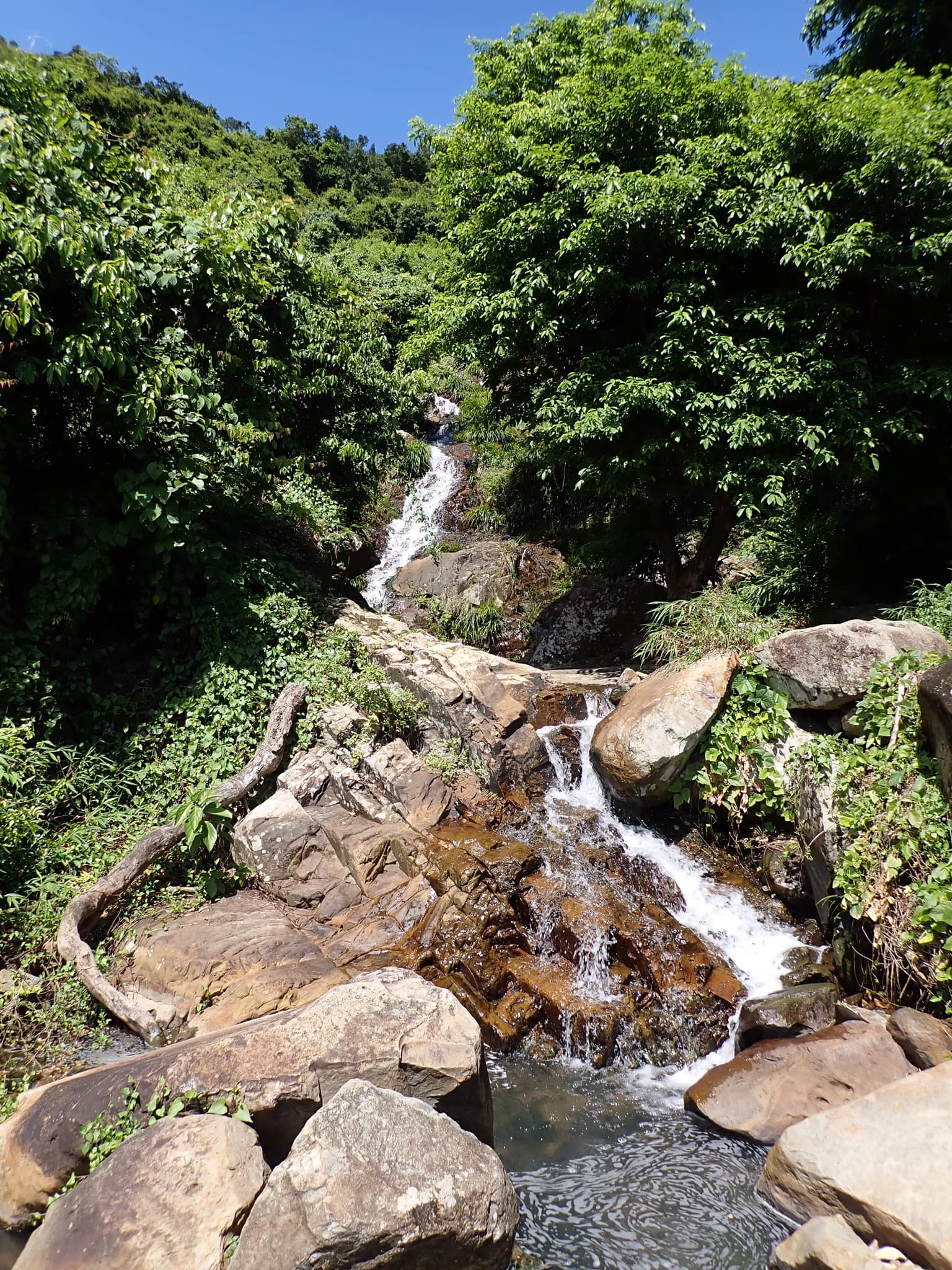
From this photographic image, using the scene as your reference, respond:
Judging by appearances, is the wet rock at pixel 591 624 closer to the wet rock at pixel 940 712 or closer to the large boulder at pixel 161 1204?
the wet rock at pixel 940 712

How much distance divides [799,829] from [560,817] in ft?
7.68

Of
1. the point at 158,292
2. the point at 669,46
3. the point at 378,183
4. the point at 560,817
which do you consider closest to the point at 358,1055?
the point at 560,817

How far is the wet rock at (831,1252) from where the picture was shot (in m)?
2.84

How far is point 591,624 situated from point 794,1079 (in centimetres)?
869

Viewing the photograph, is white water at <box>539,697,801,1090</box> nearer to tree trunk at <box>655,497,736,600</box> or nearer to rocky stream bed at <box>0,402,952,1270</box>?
rocky stream bed at <box>0,402,952,1270</box>

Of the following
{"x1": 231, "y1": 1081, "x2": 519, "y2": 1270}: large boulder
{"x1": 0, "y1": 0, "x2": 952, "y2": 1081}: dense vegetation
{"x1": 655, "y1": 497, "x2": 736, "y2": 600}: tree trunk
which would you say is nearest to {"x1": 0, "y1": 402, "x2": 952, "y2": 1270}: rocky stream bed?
{"x1": 231, "y1": 1081, "x2": 519, "y2": 1270}: large boulder

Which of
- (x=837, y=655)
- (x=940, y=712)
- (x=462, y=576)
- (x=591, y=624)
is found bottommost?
(x=940, y=712)

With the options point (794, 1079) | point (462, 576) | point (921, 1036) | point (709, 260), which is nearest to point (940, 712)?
point (921, 1036)

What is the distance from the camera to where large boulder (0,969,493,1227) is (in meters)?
3.34

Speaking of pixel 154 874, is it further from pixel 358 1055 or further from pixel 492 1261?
pixel 492 1261

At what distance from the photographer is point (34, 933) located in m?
5.24

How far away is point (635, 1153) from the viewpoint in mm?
4164

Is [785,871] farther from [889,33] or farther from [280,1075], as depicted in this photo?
[889,33]

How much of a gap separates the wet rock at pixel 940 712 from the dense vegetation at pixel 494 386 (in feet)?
0.68
